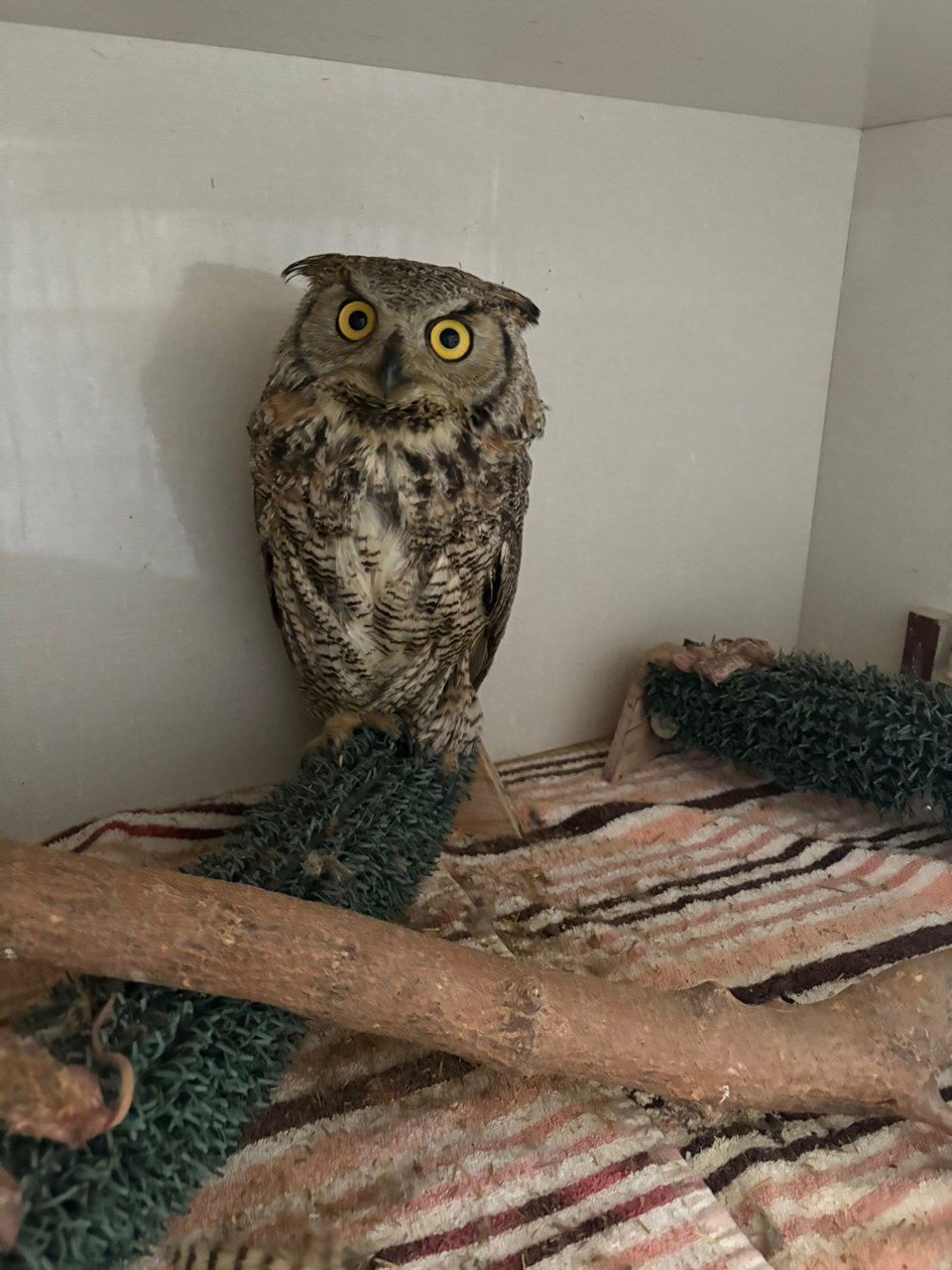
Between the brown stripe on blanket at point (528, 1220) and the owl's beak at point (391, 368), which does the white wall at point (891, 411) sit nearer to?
the owl's beak at point (391, 368)

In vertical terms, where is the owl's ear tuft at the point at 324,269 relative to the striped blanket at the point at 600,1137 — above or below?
above

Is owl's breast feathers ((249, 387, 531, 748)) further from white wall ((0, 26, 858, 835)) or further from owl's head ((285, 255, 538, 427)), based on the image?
white wall ((0, 26, 858, 835))

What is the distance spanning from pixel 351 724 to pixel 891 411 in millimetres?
1261

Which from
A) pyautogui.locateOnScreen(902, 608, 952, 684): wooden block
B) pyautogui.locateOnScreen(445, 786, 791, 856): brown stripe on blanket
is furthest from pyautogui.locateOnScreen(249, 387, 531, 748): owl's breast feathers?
pyautogui.locateOnScreen(902, 608, 952, 684): wooden block

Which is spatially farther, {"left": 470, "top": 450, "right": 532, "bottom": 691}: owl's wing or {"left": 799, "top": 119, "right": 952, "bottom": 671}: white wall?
{"left": 799, "top": 119, "right": 952, "bottom": 671}: white wall

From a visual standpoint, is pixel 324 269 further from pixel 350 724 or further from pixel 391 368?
pixel 350 724

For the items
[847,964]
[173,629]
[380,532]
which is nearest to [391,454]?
[380,532]

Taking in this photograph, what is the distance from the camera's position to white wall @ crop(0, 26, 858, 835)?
124cm

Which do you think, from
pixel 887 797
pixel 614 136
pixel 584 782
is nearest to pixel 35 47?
pixel 614 136

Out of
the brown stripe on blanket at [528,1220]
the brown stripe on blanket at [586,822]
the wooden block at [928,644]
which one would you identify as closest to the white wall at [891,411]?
the wooden block at [928,644]

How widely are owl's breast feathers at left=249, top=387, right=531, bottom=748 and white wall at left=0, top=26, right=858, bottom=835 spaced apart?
0.75 ft

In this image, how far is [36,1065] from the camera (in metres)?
0.66

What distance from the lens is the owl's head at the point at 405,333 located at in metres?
1.11

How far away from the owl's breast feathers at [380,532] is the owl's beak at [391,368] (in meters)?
0.06
